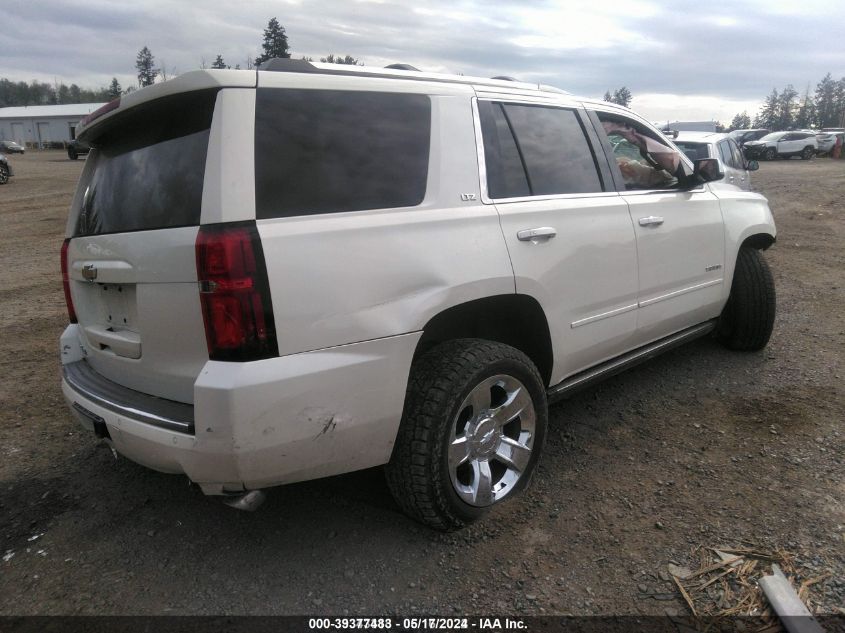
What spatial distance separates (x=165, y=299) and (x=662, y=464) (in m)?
2.52

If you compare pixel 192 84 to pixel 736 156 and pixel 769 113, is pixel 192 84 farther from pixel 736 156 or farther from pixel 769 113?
pixel 769 113

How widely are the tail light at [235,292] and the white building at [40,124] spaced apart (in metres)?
77.7

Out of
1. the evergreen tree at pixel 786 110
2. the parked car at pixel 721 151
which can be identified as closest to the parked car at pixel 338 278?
the parked car at pixel 721 151

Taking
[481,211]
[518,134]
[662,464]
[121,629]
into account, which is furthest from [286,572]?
[518,134]

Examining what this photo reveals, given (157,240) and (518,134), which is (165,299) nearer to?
(157,240)

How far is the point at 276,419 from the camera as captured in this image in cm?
208

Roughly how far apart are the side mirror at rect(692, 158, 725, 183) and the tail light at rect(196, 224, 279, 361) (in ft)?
9.79

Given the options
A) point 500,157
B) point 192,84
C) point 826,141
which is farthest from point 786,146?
point 192,84

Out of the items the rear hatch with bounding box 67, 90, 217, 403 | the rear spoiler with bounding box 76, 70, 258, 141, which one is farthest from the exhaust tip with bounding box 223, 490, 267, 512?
the rear spoiler with bounding box 76, 70, 258, 141

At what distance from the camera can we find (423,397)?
244 centimetres

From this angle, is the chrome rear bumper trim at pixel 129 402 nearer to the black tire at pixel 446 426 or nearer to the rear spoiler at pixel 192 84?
the black tire at pixel 446 426

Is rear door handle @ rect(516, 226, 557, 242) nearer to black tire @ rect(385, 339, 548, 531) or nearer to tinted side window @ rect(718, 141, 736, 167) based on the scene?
black tire @ rect(385, 339, 548, 531)

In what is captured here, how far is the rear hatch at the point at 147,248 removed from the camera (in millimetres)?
2162

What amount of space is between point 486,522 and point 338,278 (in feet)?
4.46
